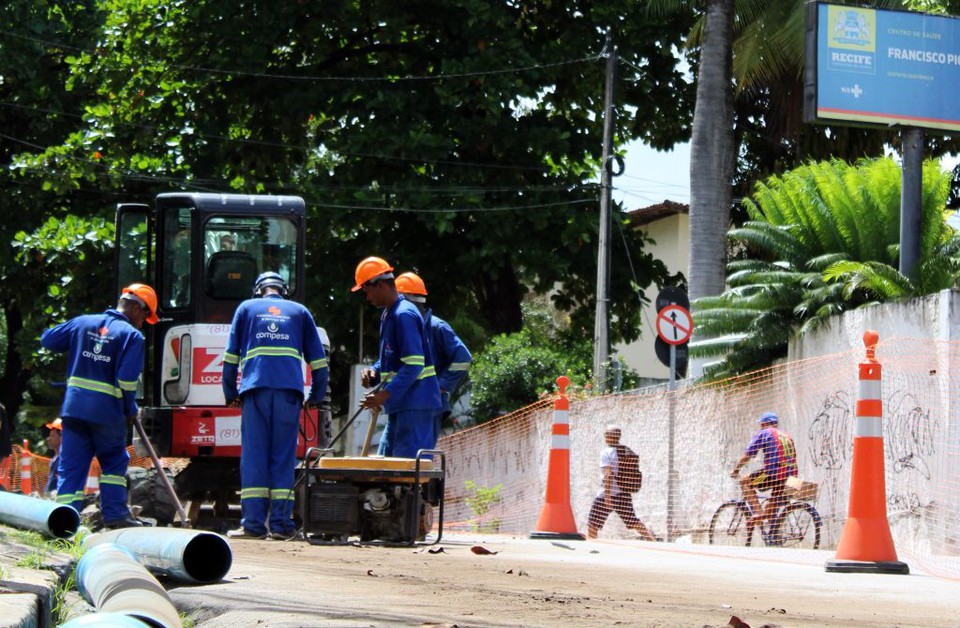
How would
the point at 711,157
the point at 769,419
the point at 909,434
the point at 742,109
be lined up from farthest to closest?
the point at 742,109, the point at 711,157, the point at 769,419, the point at 909,434

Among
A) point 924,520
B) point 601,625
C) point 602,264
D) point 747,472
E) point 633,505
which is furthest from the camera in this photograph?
point 602,264

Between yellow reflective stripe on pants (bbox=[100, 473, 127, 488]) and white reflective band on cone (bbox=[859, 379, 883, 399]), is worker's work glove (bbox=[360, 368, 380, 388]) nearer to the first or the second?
yellow reflective stripe on pants (bbox=[100, 473, 127, 488])

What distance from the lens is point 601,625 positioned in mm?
5531

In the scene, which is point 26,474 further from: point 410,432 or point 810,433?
point 410,432

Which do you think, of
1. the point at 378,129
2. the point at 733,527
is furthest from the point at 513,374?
the point at 733,527

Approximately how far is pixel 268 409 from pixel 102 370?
1.44 meters

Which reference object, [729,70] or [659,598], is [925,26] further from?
[659,598]

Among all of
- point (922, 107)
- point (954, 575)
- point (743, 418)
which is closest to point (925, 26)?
point (922, 107)

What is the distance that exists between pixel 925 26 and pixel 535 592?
1091 centimetres

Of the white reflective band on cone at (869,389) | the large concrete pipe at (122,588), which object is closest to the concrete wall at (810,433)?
the white reflective band on cone at (869,389)

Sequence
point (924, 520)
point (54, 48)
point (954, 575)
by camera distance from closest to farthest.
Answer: point (954, 575) < point (924, 520) < point (54, 48)

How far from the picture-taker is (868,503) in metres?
9.10

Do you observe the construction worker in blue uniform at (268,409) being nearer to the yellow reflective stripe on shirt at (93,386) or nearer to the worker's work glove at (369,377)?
the worker's work glove at (369,377)

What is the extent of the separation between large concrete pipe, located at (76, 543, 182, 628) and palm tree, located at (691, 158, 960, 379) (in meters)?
9.76
